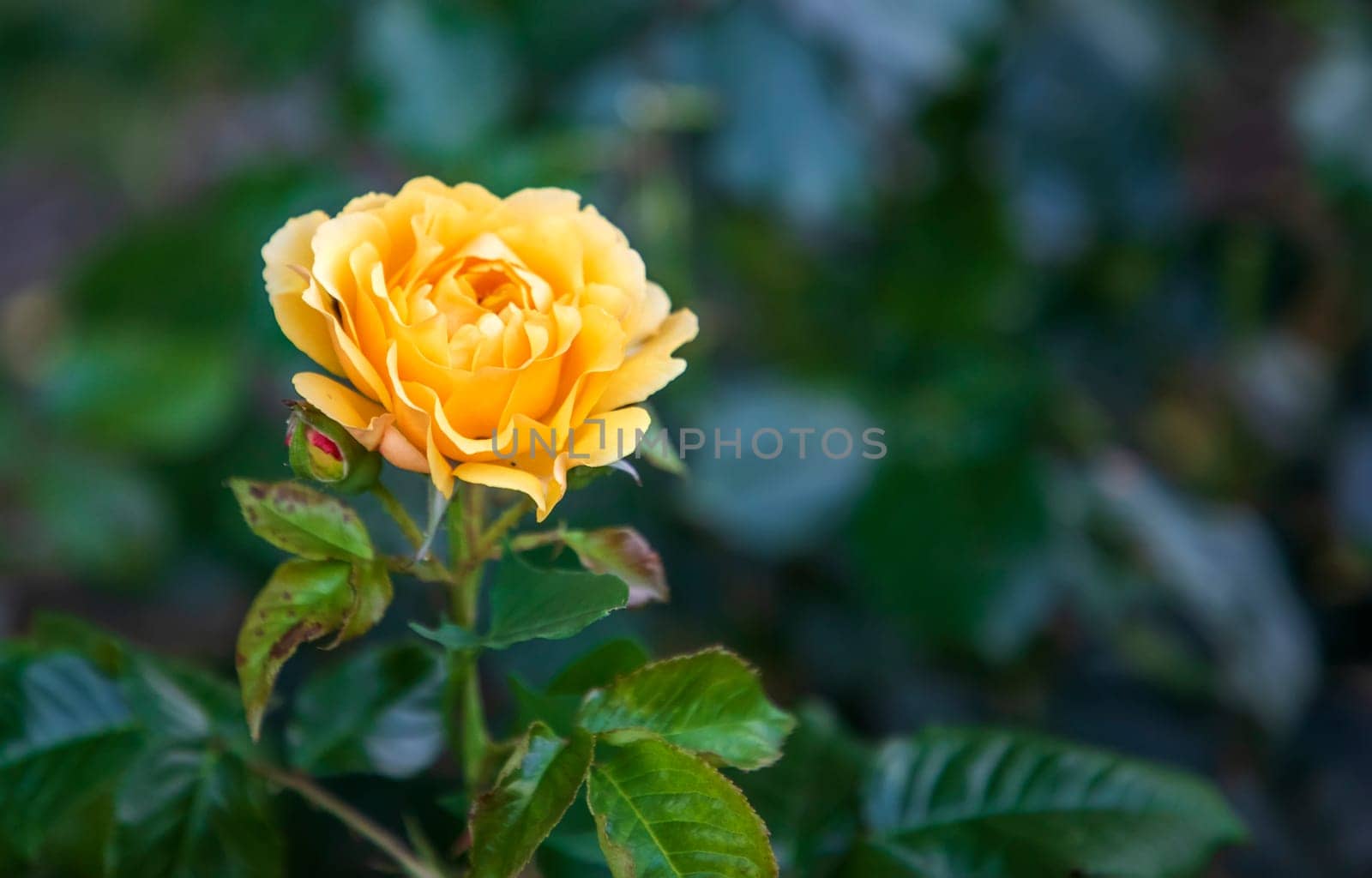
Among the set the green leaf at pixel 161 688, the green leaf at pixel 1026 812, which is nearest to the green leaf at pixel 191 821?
the green leaf at pixel 161 688

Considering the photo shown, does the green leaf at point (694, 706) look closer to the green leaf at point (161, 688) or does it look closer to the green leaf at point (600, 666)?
the green leaf at point (600, 666)

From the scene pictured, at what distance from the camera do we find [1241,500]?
1.21 metres

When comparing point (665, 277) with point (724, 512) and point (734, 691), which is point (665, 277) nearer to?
point (724, 512)

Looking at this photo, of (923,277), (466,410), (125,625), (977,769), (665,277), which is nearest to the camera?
(466,410)

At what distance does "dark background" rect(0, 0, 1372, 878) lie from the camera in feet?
3.19

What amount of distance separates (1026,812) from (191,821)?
35 cm

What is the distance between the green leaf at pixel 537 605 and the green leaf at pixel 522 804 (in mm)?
35

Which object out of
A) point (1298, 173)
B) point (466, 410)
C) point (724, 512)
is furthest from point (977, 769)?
point (1298, 173)

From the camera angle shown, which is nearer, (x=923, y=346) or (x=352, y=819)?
(x=352, y=819)

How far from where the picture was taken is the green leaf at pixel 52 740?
1.38 feet

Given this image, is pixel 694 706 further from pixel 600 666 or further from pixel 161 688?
pixel 161 688

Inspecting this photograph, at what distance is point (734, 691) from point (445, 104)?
776 mm

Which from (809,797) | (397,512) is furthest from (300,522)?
(809,797)

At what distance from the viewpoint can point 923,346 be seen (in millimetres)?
1160
